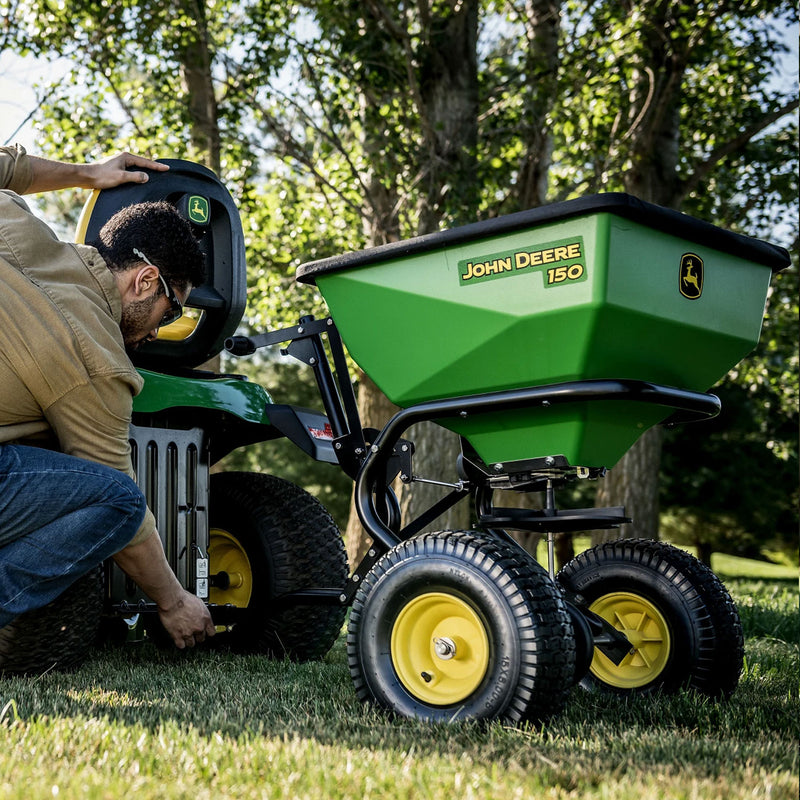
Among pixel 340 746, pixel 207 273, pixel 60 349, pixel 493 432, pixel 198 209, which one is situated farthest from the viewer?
pixel 207 273

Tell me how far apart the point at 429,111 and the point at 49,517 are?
19.3 ft

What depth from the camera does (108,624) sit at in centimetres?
355

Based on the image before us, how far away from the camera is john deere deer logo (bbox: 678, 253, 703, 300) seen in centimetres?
243

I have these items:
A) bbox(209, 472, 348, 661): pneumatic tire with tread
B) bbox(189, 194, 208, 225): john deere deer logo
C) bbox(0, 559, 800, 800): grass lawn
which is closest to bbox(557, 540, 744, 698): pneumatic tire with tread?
bbox(0, 559, 800, 800): grass lawn

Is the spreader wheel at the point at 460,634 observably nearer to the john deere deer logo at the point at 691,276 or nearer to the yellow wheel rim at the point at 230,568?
the john deere deer logo at the point at 691,276

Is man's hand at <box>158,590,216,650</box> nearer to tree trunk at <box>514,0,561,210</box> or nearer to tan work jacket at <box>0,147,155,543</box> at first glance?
tan work jacket at <box>0,147,155,543</box>

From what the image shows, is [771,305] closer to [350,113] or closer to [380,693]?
[350,113]

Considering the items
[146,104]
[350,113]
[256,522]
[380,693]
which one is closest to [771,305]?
[350,113]

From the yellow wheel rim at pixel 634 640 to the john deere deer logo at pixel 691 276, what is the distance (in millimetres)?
926

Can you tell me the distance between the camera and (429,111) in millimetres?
7637

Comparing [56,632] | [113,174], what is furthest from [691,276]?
[56,632]

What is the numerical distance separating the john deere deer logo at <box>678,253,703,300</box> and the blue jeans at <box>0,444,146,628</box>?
1.55 m

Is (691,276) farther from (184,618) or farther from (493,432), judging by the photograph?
(184,618)

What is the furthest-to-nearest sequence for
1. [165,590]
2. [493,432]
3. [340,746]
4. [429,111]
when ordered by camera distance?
[429,111] < [165,590] < [493,432] < [340,746]
